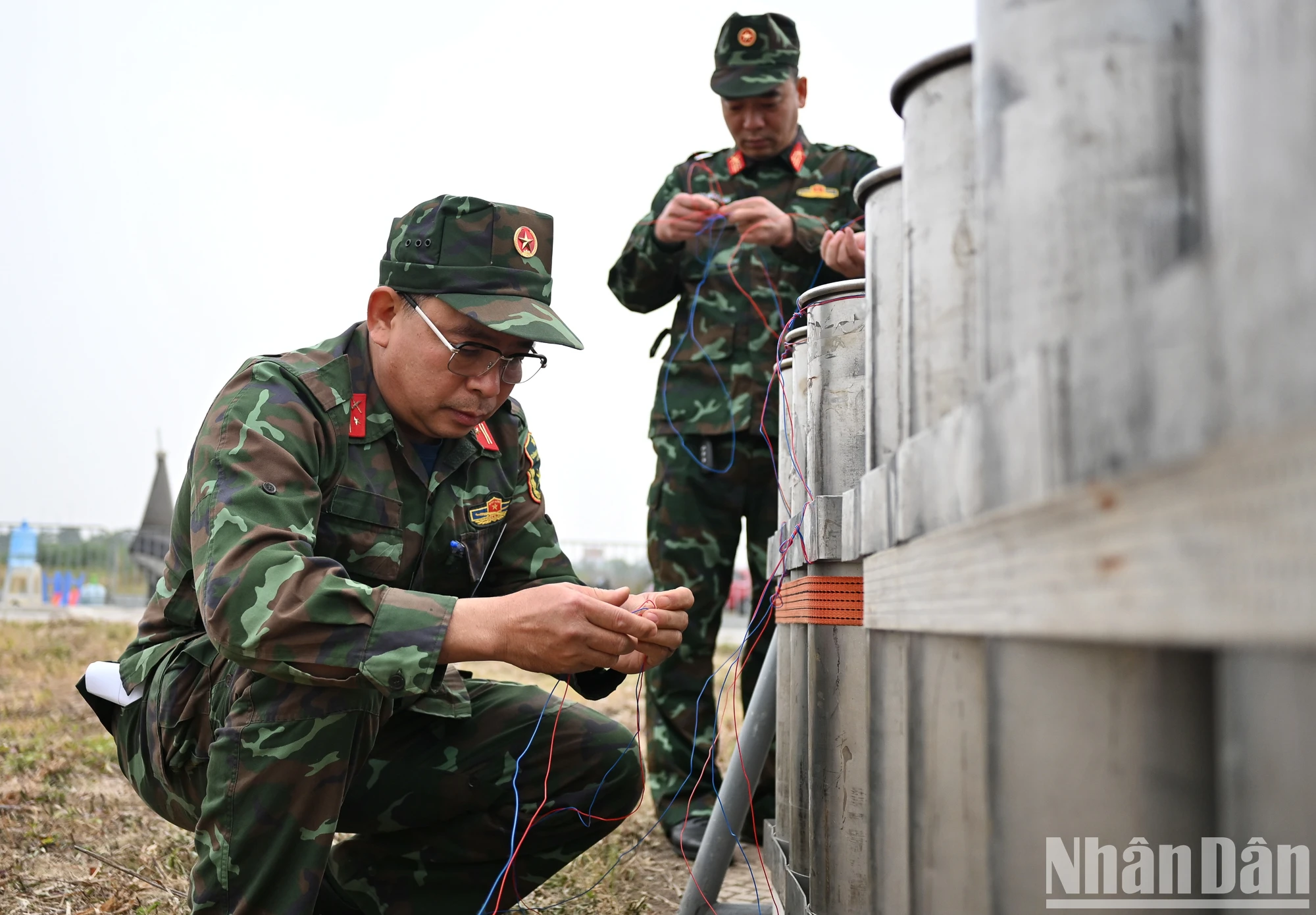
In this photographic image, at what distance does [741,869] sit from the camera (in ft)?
11.3

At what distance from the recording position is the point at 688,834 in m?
3.36

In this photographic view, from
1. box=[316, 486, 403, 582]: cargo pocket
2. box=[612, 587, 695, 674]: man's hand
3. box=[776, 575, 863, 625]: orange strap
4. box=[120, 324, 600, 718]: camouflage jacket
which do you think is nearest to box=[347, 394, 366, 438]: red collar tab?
box=[120, 324, 600, 718]: camouflage jacket

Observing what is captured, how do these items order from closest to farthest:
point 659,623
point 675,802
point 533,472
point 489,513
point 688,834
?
point 659,623
point 489,513
point 533,472
point 688,834
point 675,802

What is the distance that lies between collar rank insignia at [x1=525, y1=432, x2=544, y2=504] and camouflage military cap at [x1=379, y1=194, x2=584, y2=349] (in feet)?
1.52

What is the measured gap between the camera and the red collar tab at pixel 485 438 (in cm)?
262

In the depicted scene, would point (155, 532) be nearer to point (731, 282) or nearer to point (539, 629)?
point (731, 282)

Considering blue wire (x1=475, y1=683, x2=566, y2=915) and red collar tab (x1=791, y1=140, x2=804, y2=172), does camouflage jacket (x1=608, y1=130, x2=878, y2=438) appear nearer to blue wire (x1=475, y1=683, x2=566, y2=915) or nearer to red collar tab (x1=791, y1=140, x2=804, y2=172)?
red collar tab (x1=791, y1=140, x2=804, y2=172)

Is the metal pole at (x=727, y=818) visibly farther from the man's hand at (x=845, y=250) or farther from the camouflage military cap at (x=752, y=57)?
the camouflage military cap at (x=752, y=57)

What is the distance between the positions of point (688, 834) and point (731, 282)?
1710mm

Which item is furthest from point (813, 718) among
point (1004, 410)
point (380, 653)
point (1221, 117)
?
point (1221, 117)

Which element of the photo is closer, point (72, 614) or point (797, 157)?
point (797, 157)

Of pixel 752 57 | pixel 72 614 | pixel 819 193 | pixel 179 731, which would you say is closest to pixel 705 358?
pixel 819 193

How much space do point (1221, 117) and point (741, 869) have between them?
10.1 feet

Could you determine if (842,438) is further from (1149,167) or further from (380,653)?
(1149,167)
